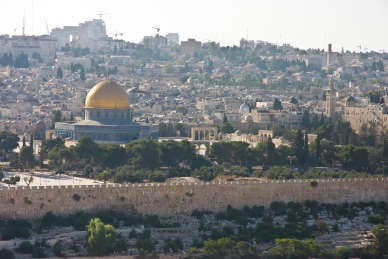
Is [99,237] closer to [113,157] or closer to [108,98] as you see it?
[113,157]

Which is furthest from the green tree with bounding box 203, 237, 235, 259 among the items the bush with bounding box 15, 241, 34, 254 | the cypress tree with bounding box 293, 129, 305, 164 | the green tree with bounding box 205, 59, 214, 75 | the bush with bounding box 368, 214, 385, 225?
the green tree with bounding box 205, 59, 214, 75

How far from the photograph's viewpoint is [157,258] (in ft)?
129

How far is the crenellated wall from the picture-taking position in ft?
141

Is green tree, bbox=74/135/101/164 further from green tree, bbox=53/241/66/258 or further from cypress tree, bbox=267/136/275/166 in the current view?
green tree, bbox=53/241/66/258

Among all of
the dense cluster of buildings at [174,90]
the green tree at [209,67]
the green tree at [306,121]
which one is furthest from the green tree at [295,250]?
the green tree at [209,67]

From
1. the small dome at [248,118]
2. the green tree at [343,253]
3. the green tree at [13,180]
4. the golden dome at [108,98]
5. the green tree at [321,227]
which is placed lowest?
the green tree at [343,253]

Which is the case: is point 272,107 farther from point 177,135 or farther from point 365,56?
point 365,56

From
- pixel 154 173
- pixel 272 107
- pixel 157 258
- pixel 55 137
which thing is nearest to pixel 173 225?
pixel 157 258

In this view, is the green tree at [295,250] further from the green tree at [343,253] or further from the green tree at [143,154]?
the green tree at [143,154]

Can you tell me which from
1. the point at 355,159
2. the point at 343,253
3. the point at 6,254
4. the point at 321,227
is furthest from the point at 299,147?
the point at 6,254

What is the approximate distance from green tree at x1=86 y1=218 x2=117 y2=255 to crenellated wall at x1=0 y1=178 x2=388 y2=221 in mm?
2988

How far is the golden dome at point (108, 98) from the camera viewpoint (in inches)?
2739

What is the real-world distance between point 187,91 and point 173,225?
7931 centimetres

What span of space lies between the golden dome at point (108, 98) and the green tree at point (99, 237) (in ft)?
95.3
